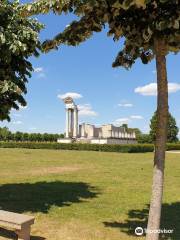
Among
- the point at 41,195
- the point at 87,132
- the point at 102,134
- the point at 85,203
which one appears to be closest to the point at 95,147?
the point at 87,132

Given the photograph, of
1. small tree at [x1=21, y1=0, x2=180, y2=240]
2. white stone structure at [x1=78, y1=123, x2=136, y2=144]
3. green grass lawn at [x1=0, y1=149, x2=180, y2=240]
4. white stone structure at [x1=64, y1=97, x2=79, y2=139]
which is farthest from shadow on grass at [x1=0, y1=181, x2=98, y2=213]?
white stone structure at [x1=78, y1=123, x2=136, y2=144]

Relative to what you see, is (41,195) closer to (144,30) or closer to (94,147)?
(144,30)

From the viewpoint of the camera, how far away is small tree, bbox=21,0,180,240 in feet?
18.9

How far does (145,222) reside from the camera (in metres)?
8.97

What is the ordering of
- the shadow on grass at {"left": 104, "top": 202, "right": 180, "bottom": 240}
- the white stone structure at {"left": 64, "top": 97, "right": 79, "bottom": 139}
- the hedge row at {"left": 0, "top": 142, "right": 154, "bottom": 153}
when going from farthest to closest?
1. the white stone structure at {"left": 64, "top": 97, "right": 79, "bottom": 139}
2. the hedge row at {"left": 0, "top": 142, "right": 154, "bottom": 153}
3. the shadow on grass at {"left": 104, "top": 202, "right": 180, "bottom": 240}

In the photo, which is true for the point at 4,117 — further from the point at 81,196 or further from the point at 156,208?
the point at 156,208

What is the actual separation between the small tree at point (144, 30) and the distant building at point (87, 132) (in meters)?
59.8

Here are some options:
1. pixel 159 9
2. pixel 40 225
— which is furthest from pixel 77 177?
pixel 159 9

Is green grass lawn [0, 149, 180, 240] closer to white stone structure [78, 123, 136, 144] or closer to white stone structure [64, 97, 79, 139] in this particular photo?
white stone structure [64, 97, 79, 139]

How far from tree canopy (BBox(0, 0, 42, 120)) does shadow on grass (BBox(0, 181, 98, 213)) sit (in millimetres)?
2465

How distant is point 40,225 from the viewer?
27.9 feet

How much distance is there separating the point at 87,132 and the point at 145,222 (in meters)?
63.2

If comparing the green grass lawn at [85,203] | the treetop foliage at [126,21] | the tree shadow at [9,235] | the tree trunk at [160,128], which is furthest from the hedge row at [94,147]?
the tree trunk at [160,128]

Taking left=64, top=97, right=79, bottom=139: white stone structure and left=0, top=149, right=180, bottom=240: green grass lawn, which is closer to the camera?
left=0, top=149, right=180, bottom=240: green grass lawn
